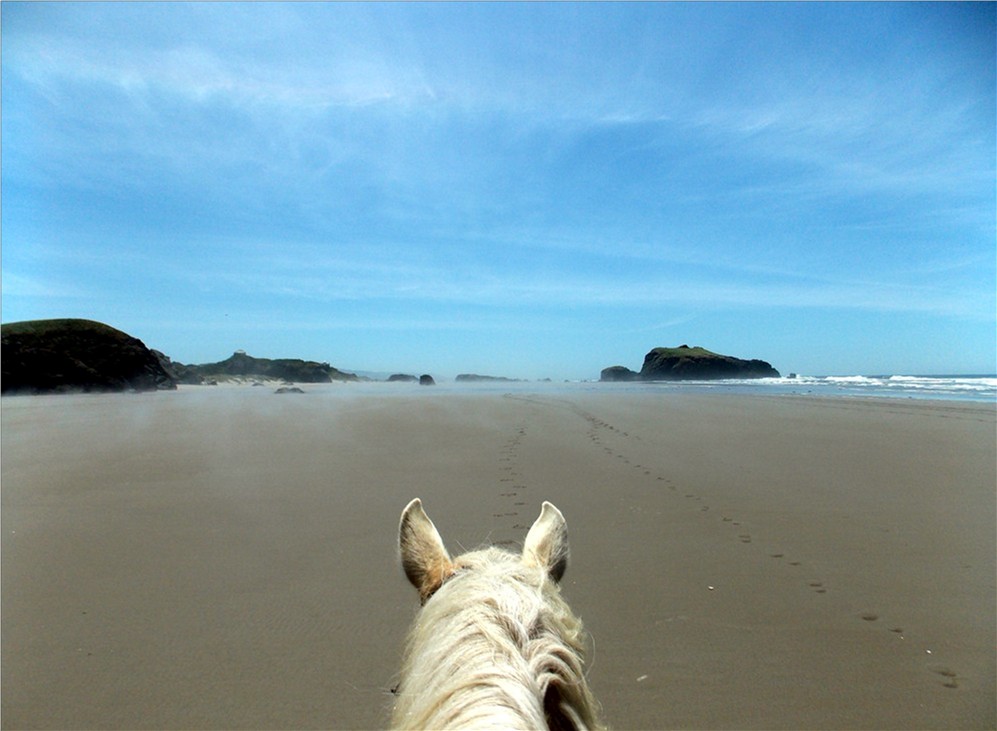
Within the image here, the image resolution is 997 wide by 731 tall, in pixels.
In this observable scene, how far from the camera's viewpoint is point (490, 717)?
37.9 inches

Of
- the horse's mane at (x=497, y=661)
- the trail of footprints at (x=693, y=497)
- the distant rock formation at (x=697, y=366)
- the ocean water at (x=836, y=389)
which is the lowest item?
the trail of footprints at (x=693, y=497)

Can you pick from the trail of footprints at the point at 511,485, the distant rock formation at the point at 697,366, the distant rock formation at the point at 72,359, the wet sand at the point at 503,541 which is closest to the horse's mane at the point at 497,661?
the wet sand at the point at 503,541

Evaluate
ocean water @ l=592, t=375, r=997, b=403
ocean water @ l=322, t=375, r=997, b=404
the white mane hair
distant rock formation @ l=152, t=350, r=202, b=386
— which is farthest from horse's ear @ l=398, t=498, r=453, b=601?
distant rock formation @ l=152, t=350, r=202, b=386

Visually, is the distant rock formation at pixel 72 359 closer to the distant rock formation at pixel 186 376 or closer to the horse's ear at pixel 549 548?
the distant rock formation at pixel 186 376

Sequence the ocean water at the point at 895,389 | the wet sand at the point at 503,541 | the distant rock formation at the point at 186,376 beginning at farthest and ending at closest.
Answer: the distant rock formation at the point at 186,376, the ocean water at the point at 895,389, the wet sand at the point at 503,541

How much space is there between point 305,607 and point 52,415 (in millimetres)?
12594

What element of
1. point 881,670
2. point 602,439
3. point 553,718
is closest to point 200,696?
point 553,718

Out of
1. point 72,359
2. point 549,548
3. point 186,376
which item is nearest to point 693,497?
point 549,548

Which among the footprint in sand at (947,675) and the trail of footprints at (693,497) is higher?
the trail of footprints at (693,497)

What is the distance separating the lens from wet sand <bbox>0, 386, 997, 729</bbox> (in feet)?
9.04

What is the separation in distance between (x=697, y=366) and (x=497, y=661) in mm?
56584

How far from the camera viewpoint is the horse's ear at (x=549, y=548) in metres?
1.60

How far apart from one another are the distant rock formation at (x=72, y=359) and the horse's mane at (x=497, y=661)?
85.9 ft

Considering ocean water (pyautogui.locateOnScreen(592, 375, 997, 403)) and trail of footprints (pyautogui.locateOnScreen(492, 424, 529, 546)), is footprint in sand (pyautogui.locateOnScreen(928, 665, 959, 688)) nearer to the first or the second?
trail of footprints (pyautogui.locateOnScreen(492, 424, 529, 546))
